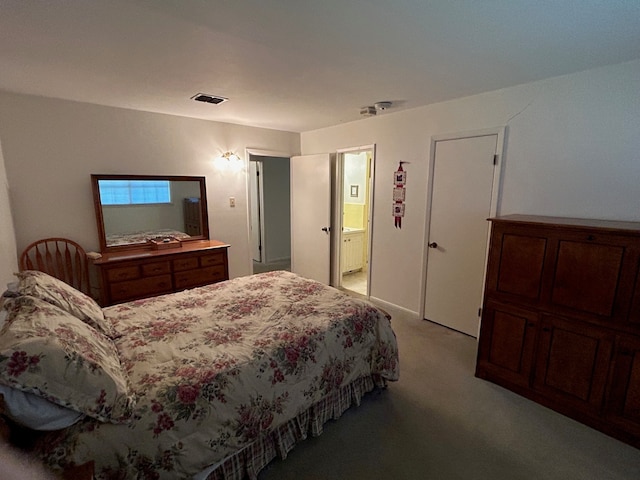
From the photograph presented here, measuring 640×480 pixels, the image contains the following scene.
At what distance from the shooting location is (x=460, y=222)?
118 inches

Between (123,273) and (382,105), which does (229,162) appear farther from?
(382,105)

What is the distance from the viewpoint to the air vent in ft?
9.12

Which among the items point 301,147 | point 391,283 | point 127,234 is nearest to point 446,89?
point 391,283

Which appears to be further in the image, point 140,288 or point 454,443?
point 140,288

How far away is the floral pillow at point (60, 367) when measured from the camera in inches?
40.6

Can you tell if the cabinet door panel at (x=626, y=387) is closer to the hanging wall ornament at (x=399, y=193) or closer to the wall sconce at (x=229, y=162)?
the hanging wall ornament at (x=399, y=193)

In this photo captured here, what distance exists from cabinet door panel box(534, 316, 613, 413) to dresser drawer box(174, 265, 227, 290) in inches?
128

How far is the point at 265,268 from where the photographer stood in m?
5.55

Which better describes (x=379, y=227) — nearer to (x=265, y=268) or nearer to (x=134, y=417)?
(x=265, y=268)

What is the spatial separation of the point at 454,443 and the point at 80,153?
409cm

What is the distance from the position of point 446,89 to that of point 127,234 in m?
3.63

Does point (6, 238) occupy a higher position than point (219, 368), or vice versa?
point (6, 238)

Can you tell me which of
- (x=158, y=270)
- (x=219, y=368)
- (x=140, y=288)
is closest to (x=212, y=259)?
(x=158, y=270)

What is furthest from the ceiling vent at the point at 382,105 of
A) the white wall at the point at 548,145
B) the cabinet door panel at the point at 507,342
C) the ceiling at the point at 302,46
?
the cabinet door panel at the point at 507,342
